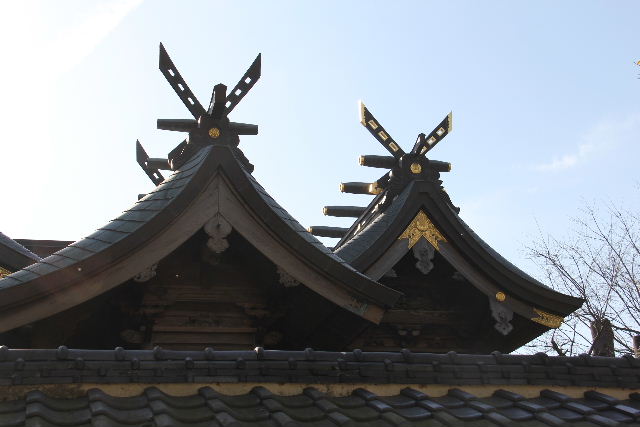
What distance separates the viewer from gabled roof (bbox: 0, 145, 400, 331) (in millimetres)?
6109

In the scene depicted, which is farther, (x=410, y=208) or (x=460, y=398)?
(x=410, y=208)

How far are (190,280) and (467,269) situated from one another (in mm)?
3366

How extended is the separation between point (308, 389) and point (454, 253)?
4.48 meters

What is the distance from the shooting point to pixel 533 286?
338 inches

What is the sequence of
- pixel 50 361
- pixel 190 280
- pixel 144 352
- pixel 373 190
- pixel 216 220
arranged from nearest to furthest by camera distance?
1. pixel 50 361
2. pixel 144 352
3. pixel 216 220
4. pixel 190 280
5. pixel 373 190

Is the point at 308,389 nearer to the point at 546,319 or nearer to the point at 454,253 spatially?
the point at 454,253

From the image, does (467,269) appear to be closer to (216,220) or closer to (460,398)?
(216,220)

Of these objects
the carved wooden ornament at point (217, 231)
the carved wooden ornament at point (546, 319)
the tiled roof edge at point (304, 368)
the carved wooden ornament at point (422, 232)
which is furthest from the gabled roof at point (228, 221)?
the carved wooden ornament at point (546, 319)

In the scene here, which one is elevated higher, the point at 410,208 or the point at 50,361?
the point at 410,208

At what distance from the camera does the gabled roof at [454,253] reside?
847cm

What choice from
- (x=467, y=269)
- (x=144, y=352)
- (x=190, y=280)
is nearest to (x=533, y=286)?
(x=467, y=269)

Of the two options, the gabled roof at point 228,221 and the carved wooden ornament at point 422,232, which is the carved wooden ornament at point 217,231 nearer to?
the gabled roof at point 228,221

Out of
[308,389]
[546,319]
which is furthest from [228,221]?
[546,319]

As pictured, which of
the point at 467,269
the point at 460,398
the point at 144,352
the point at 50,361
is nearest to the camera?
the point at 50,361
